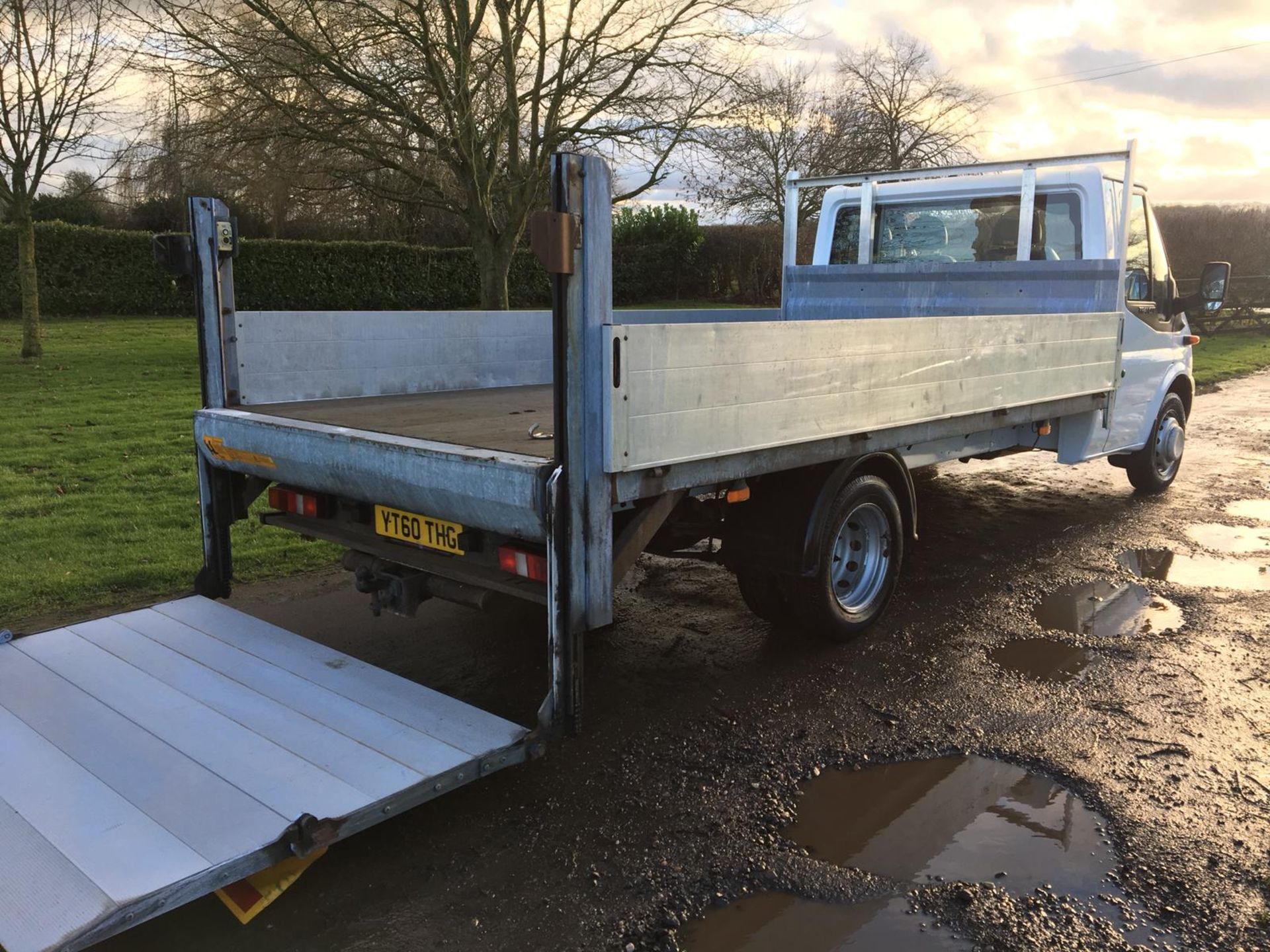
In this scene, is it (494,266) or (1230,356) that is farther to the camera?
(1230,356)

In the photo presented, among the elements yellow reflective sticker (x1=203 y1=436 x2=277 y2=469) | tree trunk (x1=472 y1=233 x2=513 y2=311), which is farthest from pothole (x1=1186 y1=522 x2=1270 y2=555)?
tree trunk (x1=472 y1=233 x2=513 y2=311)

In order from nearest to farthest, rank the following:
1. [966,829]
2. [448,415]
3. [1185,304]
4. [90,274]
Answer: [966,829] → [448,415] → [1185,304] → [90,274]

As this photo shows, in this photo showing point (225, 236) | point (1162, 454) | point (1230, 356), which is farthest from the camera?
point (1230, 356)

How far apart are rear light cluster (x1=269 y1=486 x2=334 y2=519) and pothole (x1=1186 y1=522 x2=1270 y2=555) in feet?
18.3

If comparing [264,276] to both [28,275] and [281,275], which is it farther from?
[28,275]

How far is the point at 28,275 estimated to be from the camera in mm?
13328

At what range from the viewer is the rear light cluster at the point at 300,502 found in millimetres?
4121

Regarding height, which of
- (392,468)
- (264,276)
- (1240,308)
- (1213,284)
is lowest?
(392,468)

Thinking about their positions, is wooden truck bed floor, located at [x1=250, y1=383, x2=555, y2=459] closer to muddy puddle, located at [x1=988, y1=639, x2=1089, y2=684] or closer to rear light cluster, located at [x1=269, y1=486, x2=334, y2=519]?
rear light cluster, located at [x1=269, y1=486, x2=334, y2=519]

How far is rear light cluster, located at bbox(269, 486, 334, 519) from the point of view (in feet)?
13.5

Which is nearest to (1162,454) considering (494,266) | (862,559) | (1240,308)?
(862,559)

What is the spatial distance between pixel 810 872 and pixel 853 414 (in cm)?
191

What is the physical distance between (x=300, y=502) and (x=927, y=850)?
277 centimetres

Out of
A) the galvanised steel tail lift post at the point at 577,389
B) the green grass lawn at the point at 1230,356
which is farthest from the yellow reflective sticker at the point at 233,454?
the green grass lawn at the point at 1230,356
